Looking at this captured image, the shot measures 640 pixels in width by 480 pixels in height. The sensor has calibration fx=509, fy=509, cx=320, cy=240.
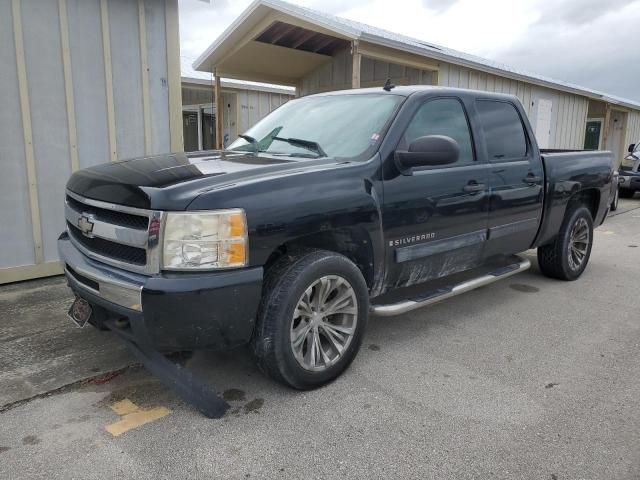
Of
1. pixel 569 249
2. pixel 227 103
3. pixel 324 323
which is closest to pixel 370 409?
pixel 324 323

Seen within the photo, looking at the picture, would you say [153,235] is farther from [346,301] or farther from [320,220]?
[346,301]

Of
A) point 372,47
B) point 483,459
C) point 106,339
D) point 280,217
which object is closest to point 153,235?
point 280,217

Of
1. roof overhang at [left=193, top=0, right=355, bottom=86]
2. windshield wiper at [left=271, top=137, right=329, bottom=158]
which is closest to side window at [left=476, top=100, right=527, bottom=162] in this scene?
windshield wiper at [left=271, top=137, right=329, bottom=158]

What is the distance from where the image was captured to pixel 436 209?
3779mm

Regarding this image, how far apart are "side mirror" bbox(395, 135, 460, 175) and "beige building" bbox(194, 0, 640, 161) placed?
5068 mm

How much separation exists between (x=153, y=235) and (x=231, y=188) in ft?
1.55

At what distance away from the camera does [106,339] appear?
13.0ft

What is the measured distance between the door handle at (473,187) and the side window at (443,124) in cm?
20

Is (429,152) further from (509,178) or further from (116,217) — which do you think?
(116,217)

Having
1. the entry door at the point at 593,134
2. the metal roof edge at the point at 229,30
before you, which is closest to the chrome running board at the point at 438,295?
the metal roof edge at the point at 229,30

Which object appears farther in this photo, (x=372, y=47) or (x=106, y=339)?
(x=372, y=47)

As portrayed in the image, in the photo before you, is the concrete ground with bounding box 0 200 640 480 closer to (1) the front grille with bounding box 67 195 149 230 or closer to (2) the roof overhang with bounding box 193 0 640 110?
(1) the front grille with bounding box 67 195 149 230

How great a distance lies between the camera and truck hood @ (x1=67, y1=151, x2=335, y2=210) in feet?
8.70

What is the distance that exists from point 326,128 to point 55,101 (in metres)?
3.29
